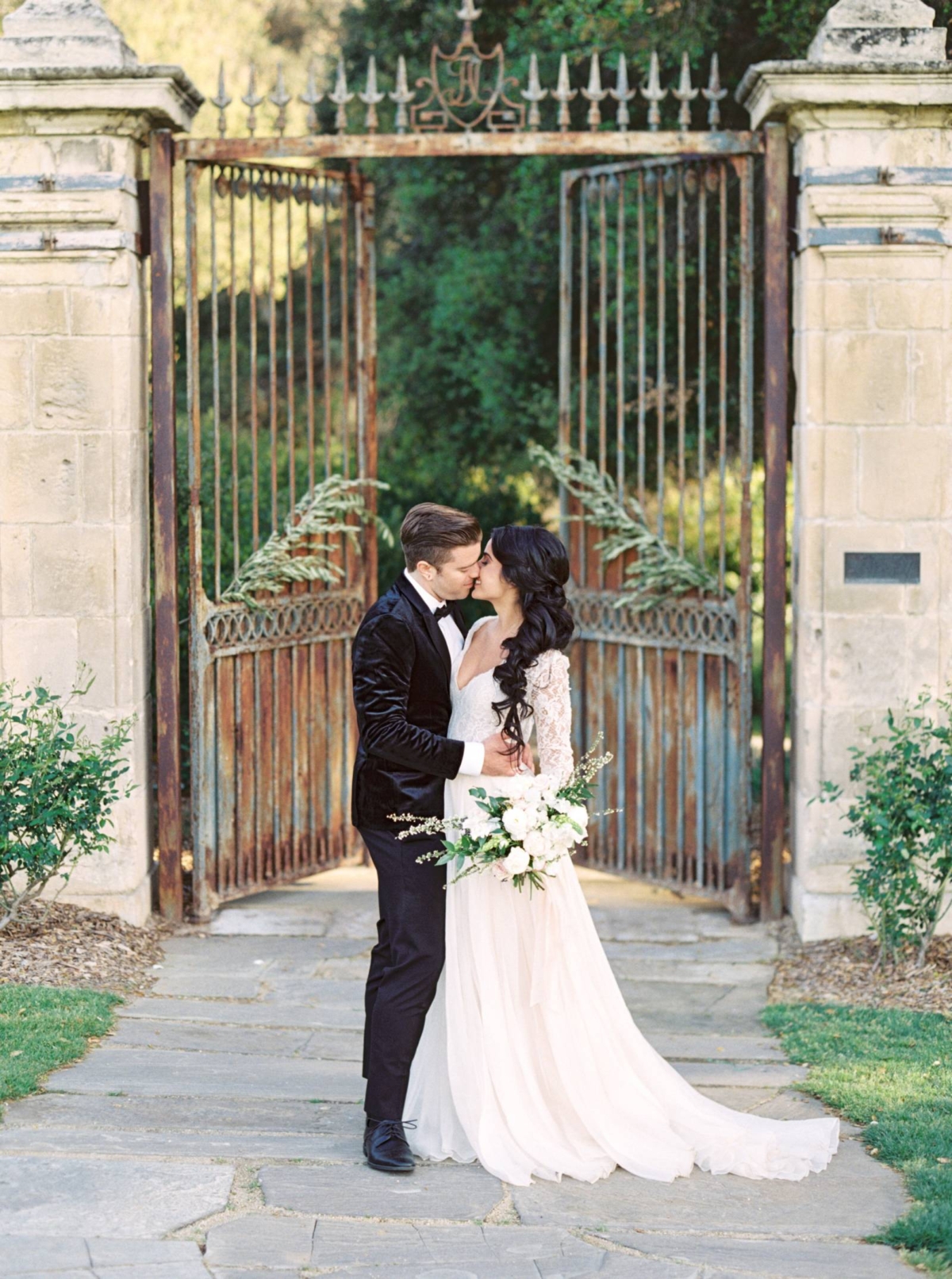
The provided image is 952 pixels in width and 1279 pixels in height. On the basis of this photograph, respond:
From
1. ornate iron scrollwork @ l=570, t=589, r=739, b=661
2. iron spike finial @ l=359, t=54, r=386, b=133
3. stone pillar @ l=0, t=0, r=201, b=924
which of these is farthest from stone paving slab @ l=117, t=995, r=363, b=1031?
iron spike finial @ l=359, t=54, r=386, b=133

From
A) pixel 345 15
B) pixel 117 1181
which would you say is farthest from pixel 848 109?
pixel 345 15

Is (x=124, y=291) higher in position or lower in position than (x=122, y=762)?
higher

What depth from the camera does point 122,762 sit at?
6.38 meters

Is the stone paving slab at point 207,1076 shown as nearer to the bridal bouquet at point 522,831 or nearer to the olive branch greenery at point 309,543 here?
the bridal bouquet at point 522,831

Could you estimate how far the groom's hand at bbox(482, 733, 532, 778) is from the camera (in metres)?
4.07

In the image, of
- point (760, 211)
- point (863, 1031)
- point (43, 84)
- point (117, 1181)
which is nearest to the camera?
point (117, 1181)

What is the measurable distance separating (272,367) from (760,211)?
364cm

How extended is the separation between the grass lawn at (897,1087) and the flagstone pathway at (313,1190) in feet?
0.25

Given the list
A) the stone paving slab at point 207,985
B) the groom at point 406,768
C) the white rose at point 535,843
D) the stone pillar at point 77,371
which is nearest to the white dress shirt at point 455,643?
the groom at point 406,768

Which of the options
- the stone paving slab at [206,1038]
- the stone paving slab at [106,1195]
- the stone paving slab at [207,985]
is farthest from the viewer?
the stone paving slab at [207,985]

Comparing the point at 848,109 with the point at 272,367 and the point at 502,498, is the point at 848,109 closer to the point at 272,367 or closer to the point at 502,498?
the point at 272,367

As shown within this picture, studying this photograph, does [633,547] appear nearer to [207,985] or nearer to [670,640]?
[670,640]

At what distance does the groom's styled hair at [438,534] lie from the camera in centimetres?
408

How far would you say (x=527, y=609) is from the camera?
411 cm
